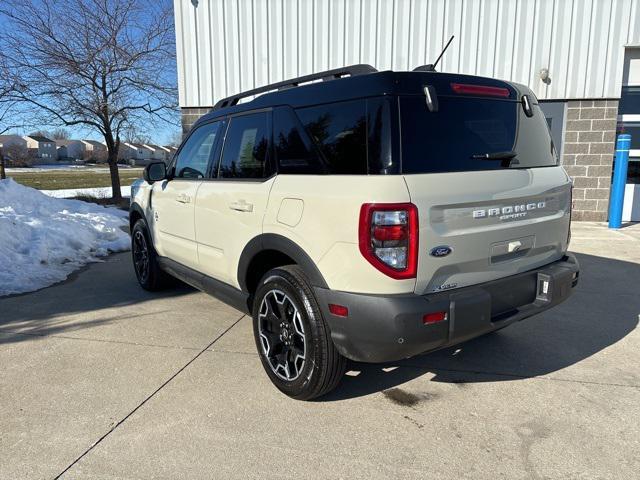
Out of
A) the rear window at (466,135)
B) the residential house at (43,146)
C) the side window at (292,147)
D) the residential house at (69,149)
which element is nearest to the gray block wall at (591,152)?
the rear window at (466,135)

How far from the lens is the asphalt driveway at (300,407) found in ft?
7.75

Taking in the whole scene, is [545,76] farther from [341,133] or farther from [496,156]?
[341,133]

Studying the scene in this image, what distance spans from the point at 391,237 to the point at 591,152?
972cm

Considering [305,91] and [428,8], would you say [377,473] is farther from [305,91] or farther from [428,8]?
[428,8]

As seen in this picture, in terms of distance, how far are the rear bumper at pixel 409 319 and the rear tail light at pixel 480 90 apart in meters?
1.11

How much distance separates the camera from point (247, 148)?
133 inches

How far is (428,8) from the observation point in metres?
9.92

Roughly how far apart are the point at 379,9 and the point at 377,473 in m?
9.95

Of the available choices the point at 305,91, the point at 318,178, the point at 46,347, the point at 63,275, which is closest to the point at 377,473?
the point at 318,178

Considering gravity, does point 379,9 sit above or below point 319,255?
above

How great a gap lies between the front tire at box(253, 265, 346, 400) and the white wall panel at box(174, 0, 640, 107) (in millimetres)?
8484

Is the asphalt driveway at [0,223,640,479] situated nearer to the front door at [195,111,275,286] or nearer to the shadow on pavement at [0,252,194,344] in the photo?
the shadow on pavement at [0,252,194,344]

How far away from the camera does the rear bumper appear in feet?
7.64

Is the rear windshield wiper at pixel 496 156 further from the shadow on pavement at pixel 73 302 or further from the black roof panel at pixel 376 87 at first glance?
the shadow on pavement at pixel 73 302
